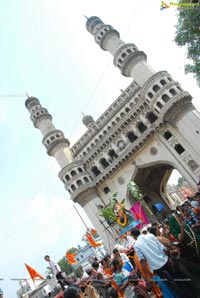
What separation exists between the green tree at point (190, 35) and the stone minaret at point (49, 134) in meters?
17.4

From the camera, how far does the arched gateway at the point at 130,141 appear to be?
25.8 metres

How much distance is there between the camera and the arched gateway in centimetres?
2581

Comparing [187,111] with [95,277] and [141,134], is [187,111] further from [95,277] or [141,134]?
[95,277]

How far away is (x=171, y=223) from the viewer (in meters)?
6.20

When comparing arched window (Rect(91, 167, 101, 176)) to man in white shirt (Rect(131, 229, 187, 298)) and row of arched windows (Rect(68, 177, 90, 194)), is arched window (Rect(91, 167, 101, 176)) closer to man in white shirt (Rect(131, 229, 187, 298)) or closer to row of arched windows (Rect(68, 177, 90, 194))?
row of arched windows (Rect(68, 177, 90, 194))

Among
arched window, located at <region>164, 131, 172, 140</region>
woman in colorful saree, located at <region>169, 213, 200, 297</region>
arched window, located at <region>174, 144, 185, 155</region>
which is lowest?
woman in colorful saree, located at <region>169, 213, 200, 297</region>

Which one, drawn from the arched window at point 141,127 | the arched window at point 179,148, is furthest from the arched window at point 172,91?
the arched window at point 179,148

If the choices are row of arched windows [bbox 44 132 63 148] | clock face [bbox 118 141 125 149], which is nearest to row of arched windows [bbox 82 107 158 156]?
clock face [bbox 118 141 125 149]

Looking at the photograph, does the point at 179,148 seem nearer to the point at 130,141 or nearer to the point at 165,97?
the point at 165,97

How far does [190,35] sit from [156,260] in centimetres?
1737

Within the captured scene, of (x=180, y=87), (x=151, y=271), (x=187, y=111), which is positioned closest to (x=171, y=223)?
(x=151, y=271)

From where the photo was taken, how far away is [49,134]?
34.2 m

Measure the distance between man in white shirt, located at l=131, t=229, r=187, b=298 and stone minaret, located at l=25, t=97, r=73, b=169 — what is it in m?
27.1

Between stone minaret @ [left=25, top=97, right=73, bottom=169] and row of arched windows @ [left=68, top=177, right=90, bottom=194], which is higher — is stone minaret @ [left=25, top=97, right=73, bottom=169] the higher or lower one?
the higher one
